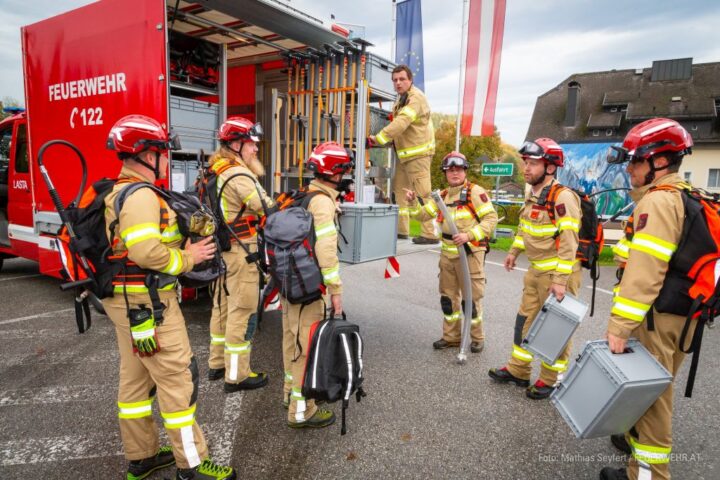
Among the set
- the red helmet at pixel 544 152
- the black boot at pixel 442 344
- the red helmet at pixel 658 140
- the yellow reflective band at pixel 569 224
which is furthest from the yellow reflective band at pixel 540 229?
the black boot at pixel 442 344

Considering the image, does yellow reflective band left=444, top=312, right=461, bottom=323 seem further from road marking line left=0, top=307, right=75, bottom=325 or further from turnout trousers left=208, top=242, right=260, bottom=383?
road marking line left=0, top=307, right=75, bottom=325

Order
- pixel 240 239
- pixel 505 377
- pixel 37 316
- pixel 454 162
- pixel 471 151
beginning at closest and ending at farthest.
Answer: pixel 240 239 < pixel 505 377 < pixel 454 162 < pixel 37 316 < pixel 471 151

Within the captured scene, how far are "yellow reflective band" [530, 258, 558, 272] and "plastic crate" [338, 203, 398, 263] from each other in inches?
52.8

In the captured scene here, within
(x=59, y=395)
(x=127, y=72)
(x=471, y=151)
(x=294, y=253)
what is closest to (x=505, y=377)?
(x=294, y=253)

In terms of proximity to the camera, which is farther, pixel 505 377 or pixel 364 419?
pixel 505 377

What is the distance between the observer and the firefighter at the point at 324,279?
2887 mm

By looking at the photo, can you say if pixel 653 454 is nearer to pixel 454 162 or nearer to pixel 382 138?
pixel 454 162

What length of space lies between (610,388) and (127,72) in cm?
476

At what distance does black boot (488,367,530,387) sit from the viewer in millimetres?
3852

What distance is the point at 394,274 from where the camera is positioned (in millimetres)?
5035

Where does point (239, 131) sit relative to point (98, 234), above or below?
above

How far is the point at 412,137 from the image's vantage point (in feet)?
16.3

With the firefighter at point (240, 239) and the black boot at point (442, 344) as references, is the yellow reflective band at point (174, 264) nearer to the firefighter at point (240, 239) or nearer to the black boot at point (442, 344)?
the firefighter at point (240, 239)

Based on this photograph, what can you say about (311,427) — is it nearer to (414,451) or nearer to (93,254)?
(414,451)
